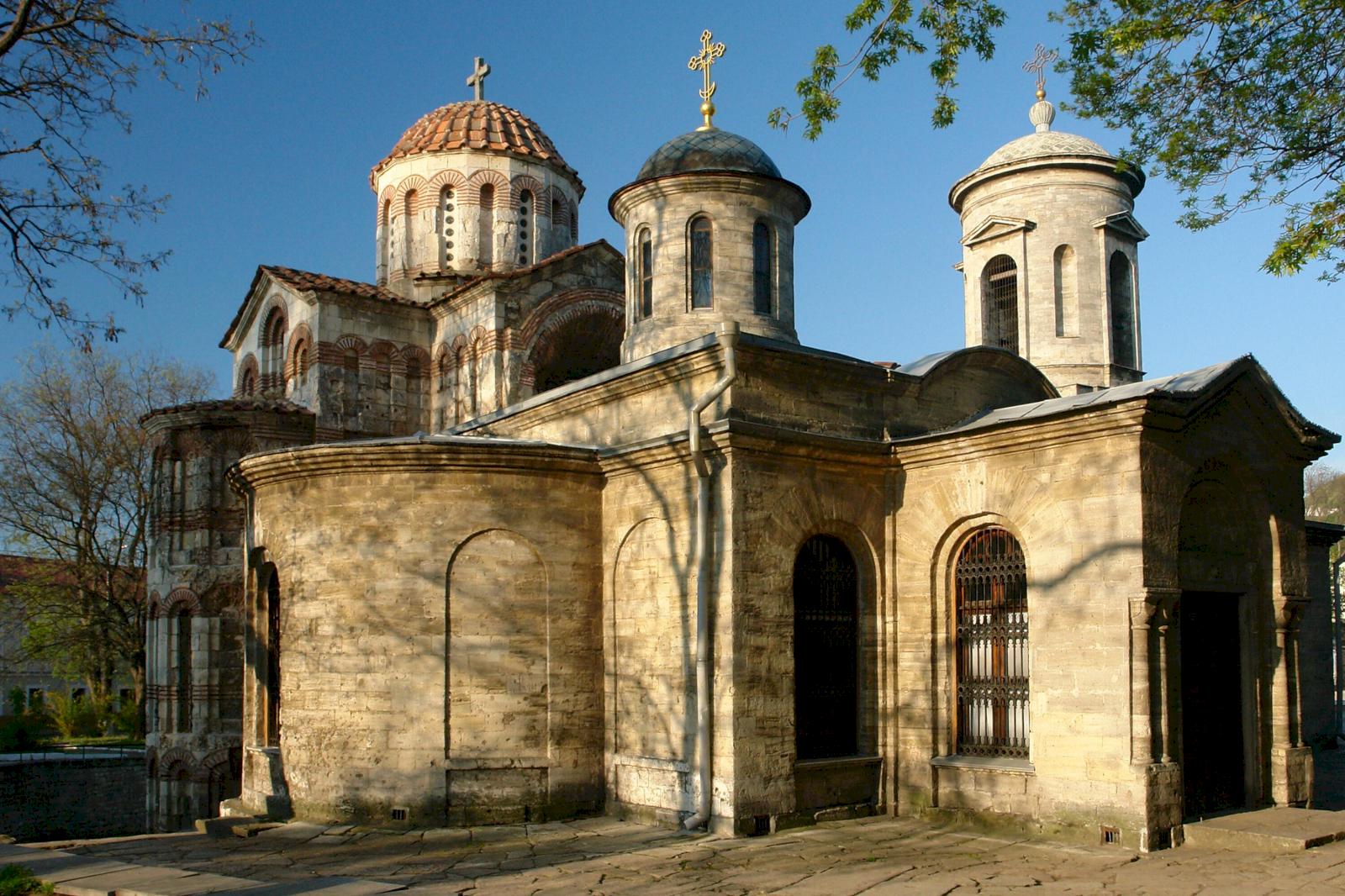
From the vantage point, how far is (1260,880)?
801 centimetres

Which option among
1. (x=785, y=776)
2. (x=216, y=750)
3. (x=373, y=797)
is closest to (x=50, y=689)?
(x=216, y=750)

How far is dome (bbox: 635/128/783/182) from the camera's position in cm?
1394

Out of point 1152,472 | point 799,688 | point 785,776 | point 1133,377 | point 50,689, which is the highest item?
point 1133,377

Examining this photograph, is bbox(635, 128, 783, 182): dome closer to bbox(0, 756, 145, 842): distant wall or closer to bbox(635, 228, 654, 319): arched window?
bbox(635, 228, 654, 319): arched window

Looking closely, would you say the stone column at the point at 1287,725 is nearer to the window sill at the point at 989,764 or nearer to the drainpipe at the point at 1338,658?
A: the window sill at the point at 989,764

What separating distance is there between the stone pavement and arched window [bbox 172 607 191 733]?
6355 mm

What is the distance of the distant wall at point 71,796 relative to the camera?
23422 mm

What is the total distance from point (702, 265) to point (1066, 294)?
708 cm

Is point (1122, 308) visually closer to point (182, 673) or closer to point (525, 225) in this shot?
point (525, 225)

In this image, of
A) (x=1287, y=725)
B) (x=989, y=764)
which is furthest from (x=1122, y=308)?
(x=989, y=764)

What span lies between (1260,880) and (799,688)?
13.6 feet

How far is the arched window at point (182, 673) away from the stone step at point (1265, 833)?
45.8ft

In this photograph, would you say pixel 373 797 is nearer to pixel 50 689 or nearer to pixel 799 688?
pixel 799 688

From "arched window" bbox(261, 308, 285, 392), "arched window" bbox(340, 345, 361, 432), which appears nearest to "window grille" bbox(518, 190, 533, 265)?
"arched window" bbox(340, 345, 361, 432)
